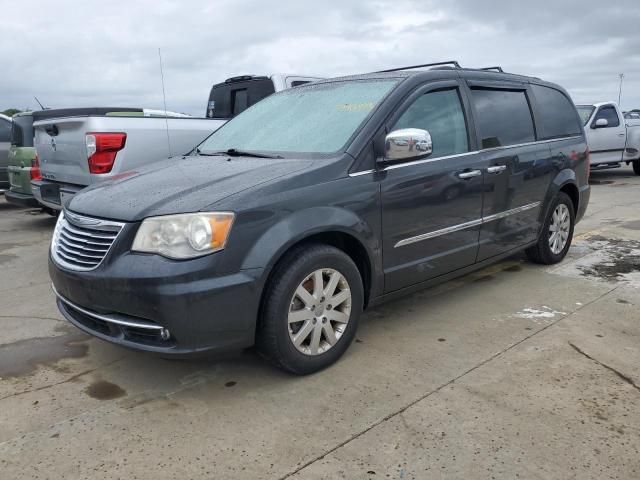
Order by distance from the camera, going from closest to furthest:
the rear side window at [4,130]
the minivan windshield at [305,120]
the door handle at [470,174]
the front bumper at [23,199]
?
the minivan windshield at [305,120] → the door handle at [470,174] → the front bumper at [23,199] → the rear side window at [4,130]

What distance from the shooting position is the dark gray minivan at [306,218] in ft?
9.04

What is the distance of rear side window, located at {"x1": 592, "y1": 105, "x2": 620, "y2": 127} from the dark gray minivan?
30.7 feet

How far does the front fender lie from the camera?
284cm

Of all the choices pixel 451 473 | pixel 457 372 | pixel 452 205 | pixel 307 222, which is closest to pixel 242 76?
pixel 452 205

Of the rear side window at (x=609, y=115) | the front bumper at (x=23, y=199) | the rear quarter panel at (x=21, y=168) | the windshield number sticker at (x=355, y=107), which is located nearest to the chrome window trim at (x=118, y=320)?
the windshield number sticker at (x=355, y=107)

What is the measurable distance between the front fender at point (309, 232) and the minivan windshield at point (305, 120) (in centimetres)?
46

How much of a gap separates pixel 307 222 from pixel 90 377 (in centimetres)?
155

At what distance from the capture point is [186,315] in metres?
2.69

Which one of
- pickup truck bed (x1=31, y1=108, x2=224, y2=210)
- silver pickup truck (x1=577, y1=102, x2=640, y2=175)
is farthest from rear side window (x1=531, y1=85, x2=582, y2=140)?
silver pickup truck (x1=577, y1=102, x2=640, y2=175)

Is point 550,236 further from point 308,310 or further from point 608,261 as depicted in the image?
point 308,310

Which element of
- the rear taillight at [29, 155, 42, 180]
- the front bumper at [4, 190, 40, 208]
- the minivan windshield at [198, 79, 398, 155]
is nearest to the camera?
the minivan windshield at [198, 79, 398, 155]

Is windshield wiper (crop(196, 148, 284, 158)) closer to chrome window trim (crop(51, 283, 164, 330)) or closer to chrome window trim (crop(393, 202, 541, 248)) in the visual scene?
chrome window trim (crop(393, 202, 541, 248))

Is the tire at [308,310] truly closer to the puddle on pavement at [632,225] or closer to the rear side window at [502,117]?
the rear side window at [502,117]

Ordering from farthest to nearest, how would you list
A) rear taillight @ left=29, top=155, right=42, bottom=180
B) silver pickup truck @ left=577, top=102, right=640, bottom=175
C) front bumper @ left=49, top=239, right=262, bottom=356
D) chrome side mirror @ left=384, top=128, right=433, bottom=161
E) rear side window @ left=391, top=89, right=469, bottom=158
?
silver pickup truck @ left=577, top=102, right=640, bottom=175, rear taillight @ left=29, top=155, right=42, bottom=180, rear side window @ left=391, top=89, right=469, bottom=158, chrome side mirror @ left=384, top=128, right=433, bottom=161, front bumper @ left=49, top=239, right=262, bottom=356
